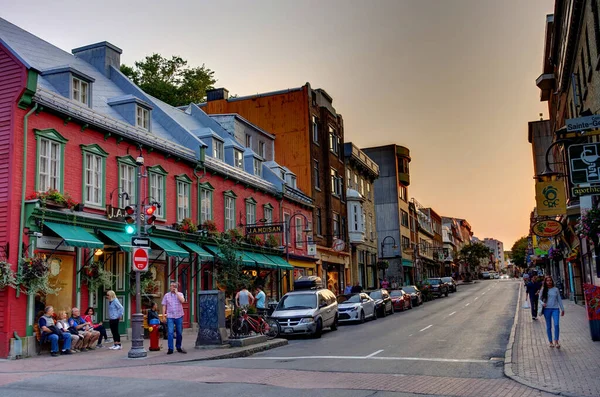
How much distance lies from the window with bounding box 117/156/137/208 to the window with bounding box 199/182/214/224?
14.9ft

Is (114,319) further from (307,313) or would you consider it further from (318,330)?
(318,330)

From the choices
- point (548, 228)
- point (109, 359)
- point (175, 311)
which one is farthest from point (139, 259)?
point (548, 228)

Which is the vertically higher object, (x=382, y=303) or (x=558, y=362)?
(x=382, y=303)

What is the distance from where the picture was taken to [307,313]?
20469 mm

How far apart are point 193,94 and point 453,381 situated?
126ft

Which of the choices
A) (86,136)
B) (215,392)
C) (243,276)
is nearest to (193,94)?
(243,276)

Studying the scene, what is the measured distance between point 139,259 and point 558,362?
32.8 ft

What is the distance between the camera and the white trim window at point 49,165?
17.2 m

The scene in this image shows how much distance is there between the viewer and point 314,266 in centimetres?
3869

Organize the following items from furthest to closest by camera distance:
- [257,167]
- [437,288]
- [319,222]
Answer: [437,288] < [319,222] < [257,167]

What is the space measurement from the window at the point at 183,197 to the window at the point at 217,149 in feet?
12.1

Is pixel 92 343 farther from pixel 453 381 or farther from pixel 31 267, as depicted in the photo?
pixel 453 381

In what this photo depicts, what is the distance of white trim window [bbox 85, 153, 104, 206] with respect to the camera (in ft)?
62.1

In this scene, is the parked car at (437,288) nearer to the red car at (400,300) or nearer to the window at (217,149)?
the red car at (400,300)
